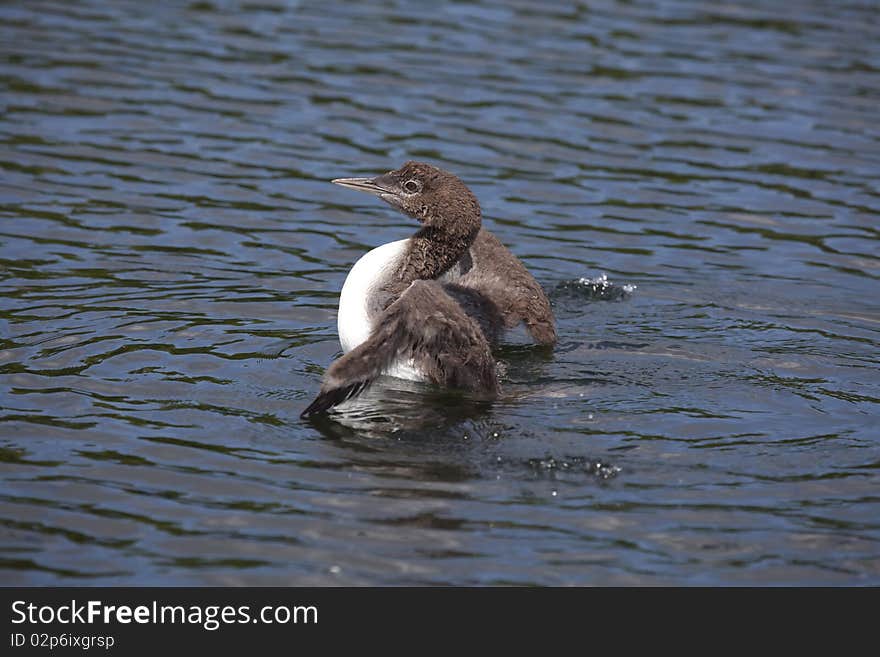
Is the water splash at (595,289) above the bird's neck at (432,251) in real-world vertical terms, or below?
below

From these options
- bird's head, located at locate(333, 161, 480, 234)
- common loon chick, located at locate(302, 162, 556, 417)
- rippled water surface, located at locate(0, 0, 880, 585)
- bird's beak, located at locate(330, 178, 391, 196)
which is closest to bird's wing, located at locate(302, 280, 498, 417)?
common loon chick, located at locate(302, 162, 556, 417)

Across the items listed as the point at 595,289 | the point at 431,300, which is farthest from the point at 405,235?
the point at 431,300

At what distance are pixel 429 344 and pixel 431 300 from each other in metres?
0.26

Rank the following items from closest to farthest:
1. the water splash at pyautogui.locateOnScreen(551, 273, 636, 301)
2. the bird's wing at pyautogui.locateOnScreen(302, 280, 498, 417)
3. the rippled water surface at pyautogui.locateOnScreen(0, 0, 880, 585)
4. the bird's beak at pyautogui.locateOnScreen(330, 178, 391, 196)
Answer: the rippled water surface at pyautogui.locateOnScreen(0, 0, 880, 585), the bird's wing at pyautogui.locateOnScreen(302, 280, 498, 417), the bird's beak at pyautogui.locateOnScreen(330, 178, 391, 196), the water splash at pyautogui.locateOnScreen(551, 273, 636, 301)

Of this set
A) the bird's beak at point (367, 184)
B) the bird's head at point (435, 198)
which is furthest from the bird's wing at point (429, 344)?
the bird's beak at point (367, 184)

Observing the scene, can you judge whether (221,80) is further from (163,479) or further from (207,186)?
(163,479)

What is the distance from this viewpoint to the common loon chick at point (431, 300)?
7625mm

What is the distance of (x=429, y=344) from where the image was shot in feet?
25.4

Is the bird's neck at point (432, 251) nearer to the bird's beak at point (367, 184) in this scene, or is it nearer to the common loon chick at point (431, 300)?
the common loon chick at point (431, 300)

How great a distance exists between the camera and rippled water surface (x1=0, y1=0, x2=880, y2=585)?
614 centimetres

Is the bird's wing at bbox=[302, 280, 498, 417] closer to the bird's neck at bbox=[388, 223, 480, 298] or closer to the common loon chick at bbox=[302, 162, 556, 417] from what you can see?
the common loon chick at bbox=[302, 162, 556, 417]

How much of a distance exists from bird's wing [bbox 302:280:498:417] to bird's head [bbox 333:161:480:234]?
61 cm

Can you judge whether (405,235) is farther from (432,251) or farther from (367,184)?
(432,251)

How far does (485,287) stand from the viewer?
364 inches
